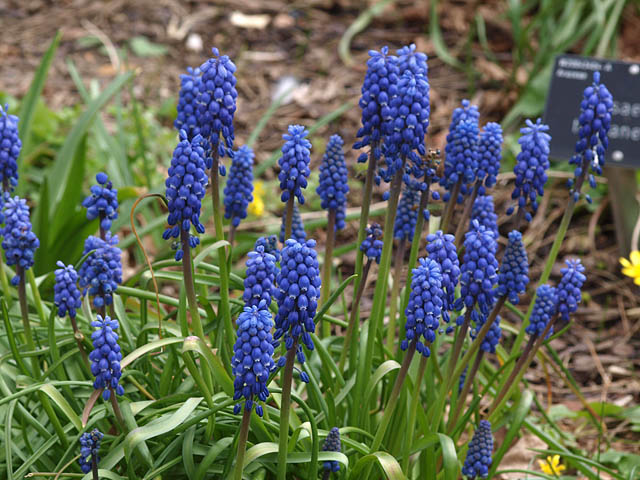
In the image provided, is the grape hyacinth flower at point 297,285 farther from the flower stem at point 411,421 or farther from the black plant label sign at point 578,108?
the black plant label sign at point 578,108

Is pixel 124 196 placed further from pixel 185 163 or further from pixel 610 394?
pixel 610 394

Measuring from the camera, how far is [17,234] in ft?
9.99

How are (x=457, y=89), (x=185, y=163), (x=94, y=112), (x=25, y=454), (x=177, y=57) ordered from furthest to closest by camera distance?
1. (x=177, y=57)
2. (x=457, y=89)
3. (x=94, y=112)
4. (x=25, y=454)
5. (x=185, y=163)

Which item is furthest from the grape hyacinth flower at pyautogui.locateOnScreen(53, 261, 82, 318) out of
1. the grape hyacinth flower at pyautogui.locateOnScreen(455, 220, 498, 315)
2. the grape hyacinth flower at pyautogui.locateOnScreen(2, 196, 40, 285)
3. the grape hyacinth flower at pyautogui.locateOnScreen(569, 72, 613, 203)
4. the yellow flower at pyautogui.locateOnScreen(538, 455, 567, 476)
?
the yellow flower at pyautogui.locateOnScreen(538, 455, 567, 476)

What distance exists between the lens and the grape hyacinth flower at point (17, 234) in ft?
10.0

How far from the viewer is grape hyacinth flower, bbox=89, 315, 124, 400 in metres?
2.62

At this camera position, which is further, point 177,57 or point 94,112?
point 177,57

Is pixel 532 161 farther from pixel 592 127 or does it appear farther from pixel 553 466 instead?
pixel 553 466

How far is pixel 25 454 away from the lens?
324 cm

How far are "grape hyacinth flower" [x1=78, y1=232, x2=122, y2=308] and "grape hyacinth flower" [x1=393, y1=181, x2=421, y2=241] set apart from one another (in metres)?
1.21

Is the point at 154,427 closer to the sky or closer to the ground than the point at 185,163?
closer to the ground

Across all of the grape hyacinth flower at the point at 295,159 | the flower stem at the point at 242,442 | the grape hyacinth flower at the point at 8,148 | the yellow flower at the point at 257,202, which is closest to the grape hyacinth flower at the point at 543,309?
the grape hyacinth flower at the point at 295,159

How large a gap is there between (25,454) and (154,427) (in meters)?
0.80

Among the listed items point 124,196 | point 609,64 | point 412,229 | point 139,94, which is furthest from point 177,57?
point 412,229
